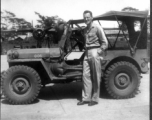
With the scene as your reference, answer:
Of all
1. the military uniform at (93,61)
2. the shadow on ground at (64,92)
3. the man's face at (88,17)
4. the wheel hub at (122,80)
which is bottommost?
the shadow on ground at (64,92)

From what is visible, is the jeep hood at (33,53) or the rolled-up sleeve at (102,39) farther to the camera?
the jeep hood at (33,53)

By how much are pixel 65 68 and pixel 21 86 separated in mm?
A: 1008

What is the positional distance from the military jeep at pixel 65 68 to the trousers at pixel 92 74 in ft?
1.17

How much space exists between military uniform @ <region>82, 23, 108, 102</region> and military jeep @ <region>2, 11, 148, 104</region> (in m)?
0.37

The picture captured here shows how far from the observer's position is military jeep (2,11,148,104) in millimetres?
4492

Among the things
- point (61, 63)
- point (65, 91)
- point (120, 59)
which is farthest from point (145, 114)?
point (65, 91)

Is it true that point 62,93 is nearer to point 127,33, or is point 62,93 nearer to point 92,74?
point 92,74

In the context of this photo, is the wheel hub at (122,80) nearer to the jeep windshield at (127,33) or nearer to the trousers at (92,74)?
the trousers at (92,74)

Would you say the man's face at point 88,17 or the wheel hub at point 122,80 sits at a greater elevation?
the man's face at point 88,17

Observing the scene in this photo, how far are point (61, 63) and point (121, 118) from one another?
185 centimetres

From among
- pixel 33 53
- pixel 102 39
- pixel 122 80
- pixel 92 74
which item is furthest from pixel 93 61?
pixel 33 53

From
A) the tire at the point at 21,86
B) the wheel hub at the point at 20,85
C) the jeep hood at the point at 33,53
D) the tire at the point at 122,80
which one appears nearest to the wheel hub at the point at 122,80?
the tire at the point at 122,80

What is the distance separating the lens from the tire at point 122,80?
15.4 ft

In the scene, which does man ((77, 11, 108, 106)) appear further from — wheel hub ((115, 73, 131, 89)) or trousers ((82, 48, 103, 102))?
wheel hub ((115, 73, 131, 89))
